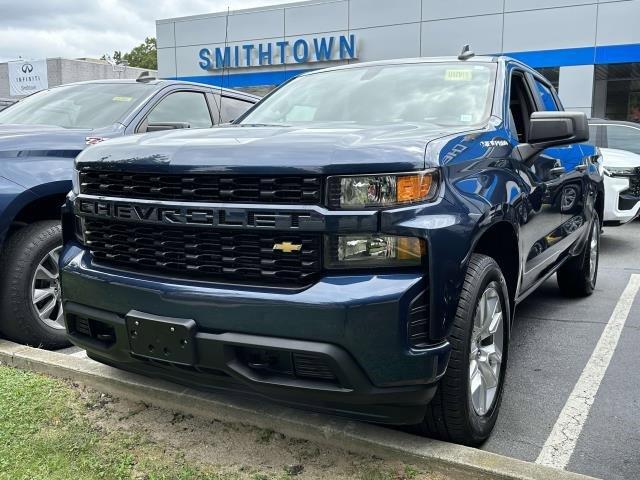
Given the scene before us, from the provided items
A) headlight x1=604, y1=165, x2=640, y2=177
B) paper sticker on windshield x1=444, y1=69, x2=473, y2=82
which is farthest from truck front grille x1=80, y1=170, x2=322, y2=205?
headlight x1=604, y1=165, x2=640, y2=177

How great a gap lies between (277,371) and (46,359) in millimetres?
1935

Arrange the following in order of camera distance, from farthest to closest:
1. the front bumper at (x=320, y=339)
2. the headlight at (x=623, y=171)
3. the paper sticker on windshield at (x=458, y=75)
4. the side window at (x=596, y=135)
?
the side window at (x=596, y=135)
the headlight at (x=623, y=171)
the paper sticker on windshield at (x=458, y=75)
the front bumper at (x=320, y=339)

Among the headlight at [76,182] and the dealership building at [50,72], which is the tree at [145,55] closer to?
the dealership building at [50,72]

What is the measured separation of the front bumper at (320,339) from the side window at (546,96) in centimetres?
288

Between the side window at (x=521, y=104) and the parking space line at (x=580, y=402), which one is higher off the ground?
the side window at (x=521, y=104)

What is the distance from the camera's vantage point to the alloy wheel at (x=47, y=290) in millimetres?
4059

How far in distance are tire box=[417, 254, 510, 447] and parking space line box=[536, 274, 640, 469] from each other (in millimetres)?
302

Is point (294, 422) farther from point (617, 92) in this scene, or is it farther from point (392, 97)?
point (617, 92)

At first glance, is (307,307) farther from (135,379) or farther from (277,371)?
(135,379)

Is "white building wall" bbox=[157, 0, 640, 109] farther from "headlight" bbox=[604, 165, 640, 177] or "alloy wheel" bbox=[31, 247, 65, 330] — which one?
"alloy wheel" bbox=[31, 247, 65, 330]

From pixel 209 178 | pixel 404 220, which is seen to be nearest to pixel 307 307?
pixel 404 220

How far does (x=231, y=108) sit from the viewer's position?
618 centimetres

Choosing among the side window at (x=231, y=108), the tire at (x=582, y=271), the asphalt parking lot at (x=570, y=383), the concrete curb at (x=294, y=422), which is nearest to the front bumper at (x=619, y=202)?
the asphalt parking lot at (x=570, y=383)

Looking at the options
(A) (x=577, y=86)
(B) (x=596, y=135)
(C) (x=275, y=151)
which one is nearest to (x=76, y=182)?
(C) (x=275, y=151)
